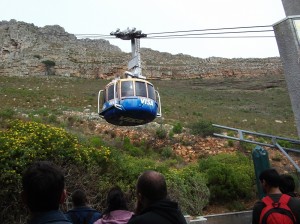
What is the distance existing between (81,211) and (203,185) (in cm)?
791

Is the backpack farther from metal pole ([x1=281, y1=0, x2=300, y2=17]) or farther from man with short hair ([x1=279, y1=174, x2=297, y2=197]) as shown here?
metal pole ([x1=281, y1=0, x2=300, y2=17])

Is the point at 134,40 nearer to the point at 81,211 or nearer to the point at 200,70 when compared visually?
the point at 81,211

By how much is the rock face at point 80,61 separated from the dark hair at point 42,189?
54034 millimetres

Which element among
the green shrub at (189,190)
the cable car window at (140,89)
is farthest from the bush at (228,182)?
the cable car window at (140,89)

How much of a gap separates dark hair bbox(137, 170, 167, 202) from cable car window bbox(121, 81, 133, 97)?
608 centimetres

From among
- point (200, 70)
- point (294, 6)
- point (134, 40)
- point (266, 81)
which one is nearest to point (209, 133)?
point (134, 40)

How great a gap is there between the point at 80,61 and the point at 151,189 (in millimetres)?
60317

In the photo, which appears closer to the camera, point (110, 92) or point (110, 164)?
point (110, 92)

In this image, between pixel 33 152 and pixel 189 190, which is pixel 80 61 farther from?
pixel 33 152

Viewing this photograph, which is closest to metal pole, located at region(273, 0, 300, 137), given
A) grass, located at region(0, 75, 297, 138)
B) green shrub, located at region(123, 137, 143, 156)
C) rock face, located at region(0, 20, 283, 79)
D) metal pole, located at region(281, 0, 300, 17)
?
metal pole, located at region(281, 0, 300, 17)

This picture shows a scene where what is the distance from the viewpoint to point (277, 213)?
3.01 meters

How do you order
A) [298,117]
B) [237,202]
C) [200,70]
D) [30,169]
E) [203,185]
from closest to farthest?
[30,169] < [298,117] < [203,185] < [237,202] < [200,70]

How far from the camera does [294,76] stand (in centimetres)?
454

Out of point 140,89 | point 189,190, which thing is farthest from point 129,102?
point 189,190
